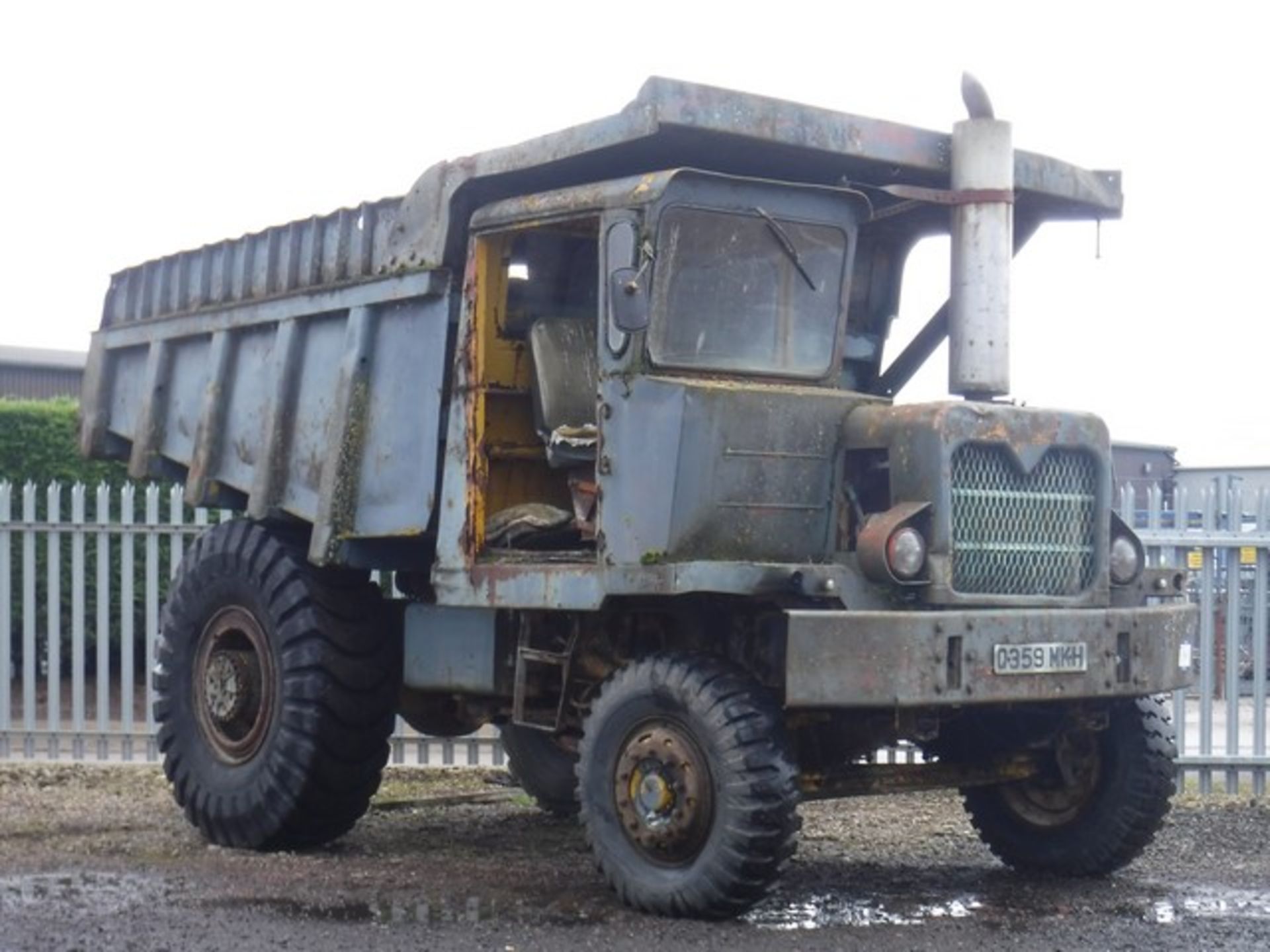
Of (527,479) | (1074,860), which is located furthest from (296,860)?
(1074,860)

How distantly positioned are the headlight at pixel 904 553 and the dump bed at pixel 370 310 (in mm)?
1661

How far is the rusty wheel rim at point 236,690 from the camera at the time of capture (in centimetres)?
1005

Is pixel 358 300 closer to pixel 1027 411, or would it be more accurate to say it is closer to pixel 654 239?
pixel 654 239

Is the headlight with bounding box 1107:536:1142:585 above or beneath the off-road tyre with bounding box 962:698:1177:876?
above

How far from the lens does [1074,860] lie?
9.04 metres

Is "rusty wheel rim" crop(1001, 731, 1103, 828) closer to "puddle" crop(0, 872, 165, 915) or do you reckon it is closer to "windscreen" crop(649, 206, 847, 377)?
"windscreen" crop(649, 206, 847, 377)

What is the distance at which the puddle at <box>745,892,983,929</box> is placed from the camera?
7.88m

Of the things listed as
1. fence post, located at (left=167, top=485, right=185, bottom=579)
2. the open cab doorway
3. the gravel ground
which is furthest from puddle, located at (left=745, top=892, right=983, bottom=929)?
fence post, located at (left=167, top=485, right=185, bottom=579)

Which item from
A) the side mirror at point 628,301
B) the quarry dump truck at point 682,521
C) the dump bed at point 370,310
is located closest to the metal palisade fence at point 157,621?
the dump bed at point 370,310

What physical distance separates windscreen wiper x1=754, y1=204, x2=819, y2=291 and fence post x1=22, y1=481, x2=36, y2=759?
6.64 meters

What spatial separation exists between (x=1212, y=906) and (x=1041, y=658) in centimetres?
132

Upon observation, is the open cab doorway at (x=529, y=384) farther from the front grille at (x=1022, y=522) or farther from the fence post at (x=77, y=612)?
the fence post at (x=77, y=612)

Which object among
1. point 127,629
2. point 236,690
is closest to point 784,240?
point 236,690

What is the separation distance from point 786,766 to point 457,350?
102 inches
